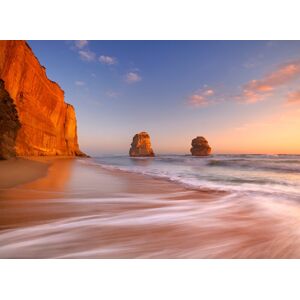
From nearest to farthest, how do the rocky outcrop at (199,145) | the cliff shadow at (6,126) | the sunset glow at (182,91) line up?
the sunset glow at (182,91) < the rocky outcrop at (199,145) < the cliff shadow at (6,126)

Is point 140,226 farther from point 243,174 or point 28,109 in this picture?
point 28,109

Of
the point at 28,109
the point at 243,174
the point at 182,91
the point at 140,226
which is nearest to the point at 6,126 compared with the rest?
the point at 28,109

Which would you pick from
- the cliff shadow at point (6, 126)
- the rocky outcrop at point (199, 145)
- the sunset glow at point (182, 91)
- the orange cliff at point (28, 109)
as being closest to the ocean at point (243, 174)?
the rocky outcrop at point (199, 145)

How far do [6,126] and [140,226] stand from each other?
20.0 ft

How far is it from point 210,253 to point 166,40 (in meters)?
2.38

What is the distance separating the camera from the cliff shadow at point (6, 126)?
6.35 m

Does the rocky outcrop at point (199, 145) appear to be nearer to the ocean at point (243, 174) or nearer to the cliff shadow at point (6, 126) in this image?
the ocean at point (243, 174)

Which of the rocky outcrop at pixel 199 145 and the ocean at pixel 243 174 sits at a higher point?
the rocky outcrop at pixel 199 145

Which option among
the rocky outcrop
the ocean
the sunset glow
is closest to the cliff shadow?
the sunset glow

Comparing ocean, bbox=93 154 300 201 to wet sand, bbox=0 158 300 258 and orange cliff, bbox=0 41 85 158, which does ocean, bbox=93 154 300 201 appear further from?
orange cliff, bbox=0 41 85 158

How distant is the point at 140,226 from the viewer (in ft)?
6.72

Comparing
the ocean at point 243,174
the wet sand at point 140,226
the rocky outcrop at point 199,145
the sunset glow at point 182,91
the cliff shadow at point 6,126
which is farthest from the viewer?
the cliff shadow at point 6,126
